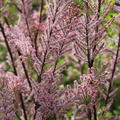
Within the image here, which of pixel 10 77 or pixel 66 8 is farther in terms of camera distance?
pixel 10 77

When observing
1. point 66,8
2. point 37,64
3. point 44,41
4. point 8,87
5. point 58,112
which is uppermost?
point 66,8

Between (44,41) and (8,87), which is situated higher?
(44,41)

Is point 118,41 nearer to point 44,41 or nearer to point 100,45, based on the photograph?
point 100,45

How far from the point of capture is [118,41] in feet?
8.73

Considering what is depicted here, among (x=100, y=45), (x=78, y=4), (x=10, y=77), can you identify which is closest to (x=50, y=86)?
(x=10, y=77)

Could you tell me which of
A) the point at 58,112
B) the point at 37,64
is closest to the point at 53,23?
the point at 37,64

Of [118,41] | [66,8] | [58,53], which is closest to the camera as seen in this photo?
[66,8]

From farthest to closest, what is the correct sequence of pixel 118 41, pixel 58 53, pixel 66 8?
1. pixel 118 41
2. pixel 58 53
3. pixel 66 8

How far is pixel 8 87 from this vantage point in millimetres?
2371

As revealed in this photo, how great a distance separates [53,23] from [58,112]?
656 mm

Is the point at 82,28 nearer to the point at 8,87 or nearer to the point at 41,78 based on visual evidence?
the point at 41,78

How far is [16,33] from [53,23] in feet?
1.22

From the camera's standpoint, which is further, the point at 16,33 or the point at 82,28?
the point at 16,33

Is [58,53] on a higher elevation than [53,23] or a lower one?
lower
